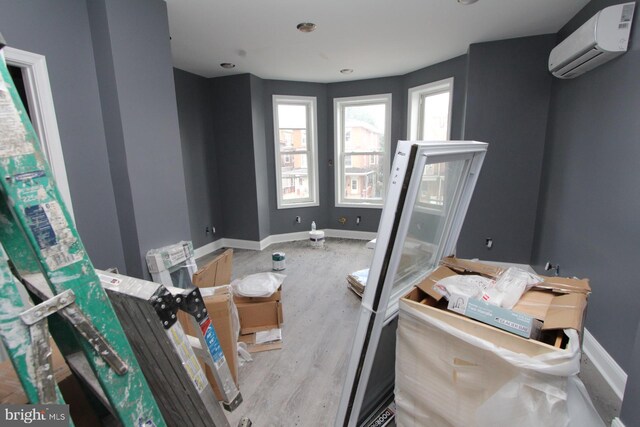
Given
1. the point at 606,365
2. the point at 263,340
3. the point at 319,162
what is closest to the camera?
the point at 606,365

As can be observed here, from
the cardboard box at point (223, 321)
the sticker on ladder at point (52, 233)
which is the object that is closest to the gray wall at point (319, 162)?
the cardboard box at point (223, 321)

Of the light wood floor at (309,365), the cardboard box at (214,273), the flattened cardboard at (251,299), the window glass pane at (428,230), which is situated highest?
the window glass pane at (428,230)

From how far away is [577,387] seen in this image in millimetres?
946

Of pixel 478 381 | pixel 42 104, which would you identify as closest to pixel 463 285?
pixel 478 381

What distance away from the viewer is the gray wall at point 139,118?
5.91 ft

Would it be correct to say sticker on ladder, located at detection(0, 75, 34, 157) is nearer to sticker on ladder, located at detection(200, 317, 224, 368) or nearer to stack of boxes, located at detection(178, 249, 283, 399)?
sticker on ladder, located at detection(200, 317, 224, 368)

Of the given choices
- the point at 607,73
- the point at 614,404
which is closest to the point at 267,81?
the point at 607,73

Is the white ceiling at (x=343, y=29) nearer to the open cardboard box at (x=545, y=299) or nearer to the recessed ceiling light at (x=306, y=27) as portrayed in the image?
the recessed ceiling light at (x=306, y=27)

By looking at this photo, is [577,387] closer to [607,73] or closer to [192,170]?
[607,73]

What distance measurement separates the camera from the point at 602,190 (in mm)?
1998

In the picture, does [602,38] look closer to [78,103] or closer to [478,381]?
[478,381]

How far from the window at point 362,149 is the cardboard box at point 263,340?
2.88 m

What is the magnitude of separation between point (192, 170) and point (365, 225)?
273 centimetres

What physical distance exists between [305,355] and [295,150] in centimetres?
326
